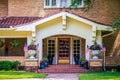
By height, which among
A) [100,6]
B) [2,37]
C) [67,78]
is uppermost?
[100,6]

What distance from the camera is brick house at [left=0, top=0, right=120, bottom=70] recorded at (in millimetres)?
28594

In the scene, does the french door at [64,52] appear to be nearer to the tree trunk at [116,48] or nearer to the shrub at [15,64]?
the tree trunk at [116,48]

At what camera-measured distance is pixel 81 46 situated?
102 ft

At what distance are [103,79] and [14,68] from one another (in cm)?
868

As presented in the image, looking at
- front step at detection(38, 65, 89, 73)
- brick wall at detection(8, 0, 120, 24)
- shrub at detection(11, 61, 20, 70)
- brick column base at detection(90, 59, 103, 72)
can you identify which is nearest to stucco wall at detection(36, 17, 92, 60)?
brick column base at detection(90, 59, 103, 72)

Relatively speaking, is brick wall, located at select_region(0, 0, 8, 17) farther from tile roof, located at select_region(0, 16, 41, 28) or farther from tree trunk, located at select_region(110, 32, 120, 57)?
tree trunk, located at select_region(110, 32, 120, 57)

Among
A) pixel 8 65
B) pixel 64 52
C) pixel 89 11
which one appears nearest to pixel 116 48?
pixel 89 11

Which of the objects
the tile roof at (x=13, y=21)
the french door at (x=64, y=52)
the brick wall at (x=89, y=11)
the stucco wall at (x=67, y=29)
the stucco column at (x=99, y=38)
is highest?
the brick wall at (x=89, y=11)

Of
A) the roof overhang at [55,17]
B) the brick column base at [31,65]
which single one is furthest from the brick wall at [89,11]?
the brick column base at [31,65]

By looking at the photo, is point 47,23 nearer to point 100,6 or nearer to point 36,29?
point 36,29

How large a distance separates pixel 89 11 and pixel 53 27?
425 centimetres

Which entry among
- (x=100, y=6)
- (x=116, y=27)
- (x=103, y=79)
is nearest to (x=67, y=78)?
(x=103, y=79)

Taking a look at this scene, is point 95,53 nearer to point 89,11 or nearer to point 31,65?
point 31,65

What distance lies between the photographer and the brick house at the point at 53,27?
2859 centimetres
